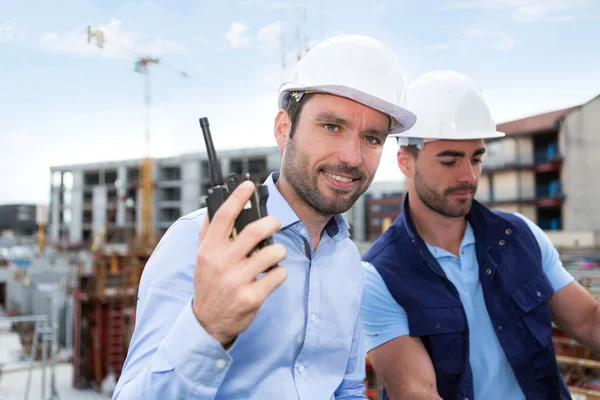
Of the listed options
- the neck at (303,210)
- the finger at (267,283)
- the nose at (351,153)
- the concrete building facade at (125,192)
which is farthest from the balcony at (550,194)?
the finger at (267,283)

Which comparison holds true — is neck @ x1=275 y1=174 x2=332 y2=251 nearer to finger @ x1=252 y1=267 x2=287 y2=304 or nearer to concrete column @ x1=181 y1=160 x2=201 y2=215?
finger @ x1=252 y1=267 x2=287 y2=304

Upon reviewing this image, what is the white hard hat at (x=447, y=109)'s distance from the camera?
10.4 ft

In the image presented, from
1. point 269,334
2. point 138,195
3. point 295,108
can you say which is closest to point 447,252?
point 295,108

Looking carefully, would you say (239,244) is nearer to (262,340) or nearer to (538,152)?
(262,340)

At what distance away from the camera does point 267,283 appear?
1156mm

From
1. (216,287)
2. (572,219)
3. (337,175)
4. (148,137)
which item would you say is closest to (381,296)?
(337,175)

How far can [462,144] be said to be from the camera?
3.14 m

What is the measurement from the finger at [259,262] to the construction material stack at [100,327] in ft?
77.7

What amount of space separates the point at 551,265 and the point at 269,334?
2.09 m

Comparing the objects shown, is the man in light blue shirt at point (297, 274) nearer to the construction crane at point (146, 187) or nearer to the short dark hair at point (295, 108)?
the short dark hair at point (295, 108)

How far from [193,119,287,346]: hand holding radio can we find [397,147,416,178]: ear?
2181 millimetres

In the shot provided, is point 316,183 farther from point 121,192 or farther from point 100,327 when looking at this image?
point 121,192

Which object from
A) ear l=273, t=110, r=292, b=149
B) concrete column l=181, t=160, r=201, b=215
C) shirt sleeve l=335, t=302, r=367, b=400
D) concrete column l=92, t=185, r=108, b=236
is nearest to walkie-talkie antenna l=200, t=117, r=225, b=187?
ear l=273, t=110, r=292, b=149

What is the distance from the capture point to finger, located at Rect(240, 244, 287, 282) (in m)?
1.15
